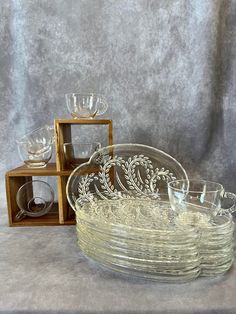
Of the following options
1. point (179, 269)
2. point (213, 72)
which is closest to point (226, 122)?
point (213, 72)

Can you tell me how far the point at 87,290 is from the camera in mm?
549

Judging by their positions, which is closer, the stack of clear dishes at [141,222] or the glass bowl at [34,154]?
the stack of clear dishes at [141,222]

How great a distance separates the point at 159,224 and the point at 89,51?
62 centimetres

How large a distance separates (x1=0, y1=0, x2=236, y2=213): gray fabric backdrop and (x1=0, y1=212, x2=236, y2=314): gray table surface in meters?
0.50

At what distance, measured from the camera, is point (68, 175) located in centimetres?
86

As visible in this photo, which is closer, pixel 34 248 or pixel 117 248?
pixel 117 248

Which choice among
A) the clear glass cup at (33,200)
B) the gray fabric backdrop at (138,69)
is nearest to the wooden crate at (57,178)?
the clear glass cup at (33,200)

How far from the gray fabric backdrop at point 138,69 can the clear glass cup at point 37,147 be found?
0.12 m

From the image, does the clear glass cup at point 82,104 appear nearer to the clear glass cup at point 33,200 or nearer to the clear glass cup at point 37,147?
the clear glass cup at point 37,147

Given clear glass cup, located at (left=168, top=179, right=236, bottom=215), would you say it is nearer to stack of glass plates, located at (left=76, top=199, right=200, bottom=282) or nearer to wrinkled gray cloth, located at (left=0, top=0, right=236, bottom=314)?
stack of glass plates, located at (left=76, top=199, right=200, bottom=282)

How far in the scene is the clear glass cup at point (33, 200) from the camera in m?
0.92

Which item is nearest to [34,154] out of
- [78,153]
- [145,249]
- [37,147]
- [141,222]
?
[37,147]

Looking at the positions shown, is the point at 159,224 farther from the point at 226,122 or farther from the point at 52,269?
the point at 226,122

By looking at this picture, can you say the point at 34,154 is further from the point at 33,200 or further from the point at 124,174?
the point at 124,174
